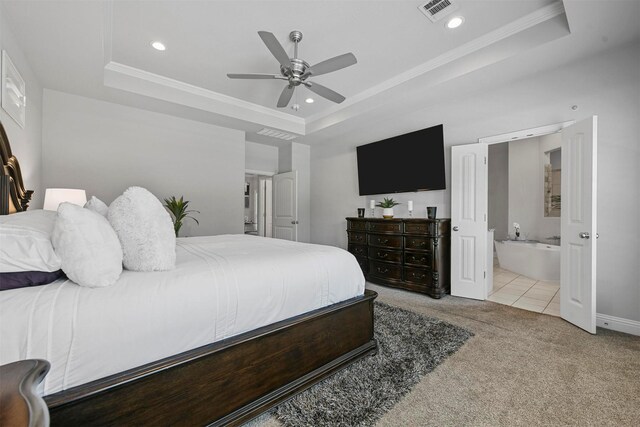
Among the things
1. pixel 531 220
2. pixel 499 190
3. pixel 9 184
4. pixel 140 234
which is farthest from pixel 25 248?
pixel 499 190

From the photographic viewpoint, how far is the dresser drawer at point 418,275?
3.51 metres

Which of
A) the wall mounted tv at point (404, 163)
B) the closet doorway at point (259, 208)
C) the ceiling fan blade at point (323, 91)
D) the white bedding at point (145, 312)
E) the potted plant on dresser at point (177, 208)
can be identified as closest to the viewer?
the white bedding at point (145, 312)

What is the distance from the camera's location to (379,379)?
1.69 meters

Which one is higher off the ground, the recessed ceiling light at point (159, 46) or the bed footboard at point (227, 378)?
the recessed ceiling light at point (159, 46)

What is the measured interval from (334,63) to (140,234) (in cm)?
207

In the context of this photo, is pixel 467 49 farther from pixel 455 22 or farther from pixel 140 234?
pixel 140 234

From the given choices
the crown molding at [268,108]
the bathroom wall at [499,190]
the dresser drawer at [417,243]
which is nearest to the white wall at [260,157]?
the crown molding at [268,108]

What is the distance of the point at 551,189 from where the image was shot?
208 inches

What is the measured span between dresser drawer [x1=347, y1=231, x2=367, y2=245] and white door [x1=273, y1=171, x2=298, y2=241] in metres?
1.43

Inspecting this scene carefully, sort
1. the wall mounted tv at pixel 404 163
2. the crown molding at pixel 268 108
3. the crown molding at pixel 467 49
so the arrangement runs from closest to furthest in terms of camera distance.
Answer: the crown molding at pixel 467 49 < the crown molding at pixel 268 108 < the wall mounted tv at pixel 404 163

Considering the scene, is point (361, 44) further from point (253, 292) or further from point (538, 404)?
point (538, 404)

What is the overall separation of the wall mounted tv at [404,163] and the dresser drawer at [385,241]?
795 mm

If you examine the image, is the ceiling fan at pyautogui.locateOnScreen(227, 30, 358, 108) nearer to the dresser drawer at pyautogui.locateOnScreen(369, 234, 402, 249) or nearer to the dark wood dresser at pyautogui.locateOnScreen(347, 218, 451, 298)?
the dark wood dresser at pyautogui.locateOnScreen(347, 218, 451, 298)

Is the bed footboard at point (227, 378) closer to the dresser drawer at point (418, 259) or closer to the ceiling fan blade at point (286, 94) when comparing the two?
the dresser drawer at point (418, 259)
